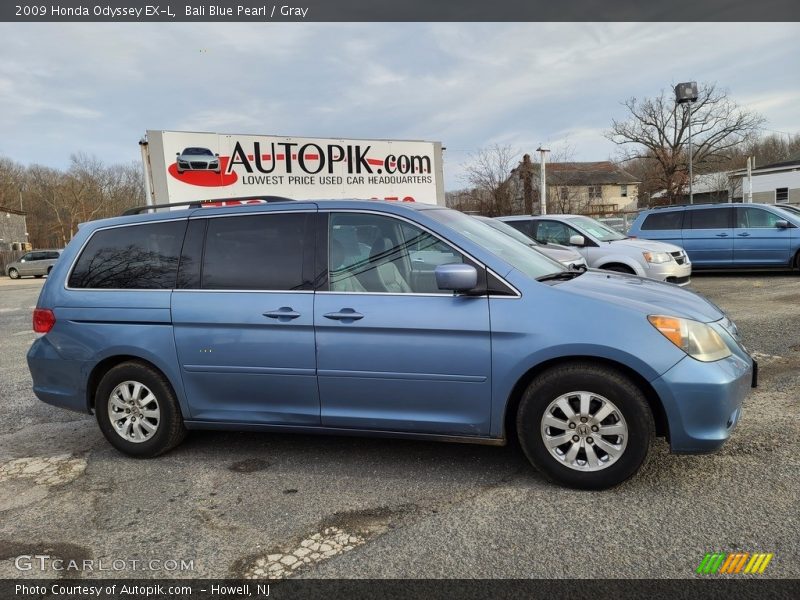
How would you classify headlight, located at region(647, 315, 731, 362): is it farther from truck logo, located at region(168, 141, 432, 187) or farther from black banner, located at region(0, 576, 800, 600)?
truck logo, located at region(168, 141, 432, 187)

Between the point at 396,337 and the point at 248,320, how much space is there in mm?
1034

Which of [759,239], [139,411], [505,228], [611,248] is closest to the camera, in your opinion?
[139,411]

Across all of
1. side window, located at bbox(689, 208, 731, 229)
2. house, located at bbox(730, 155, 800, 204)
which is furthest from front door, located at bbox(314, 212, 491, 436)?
house, located at bbox(730, 155, 800, 204)

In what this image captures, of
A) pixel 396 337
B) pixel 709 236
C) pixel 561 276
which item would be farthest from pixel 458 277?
pixel 709 236

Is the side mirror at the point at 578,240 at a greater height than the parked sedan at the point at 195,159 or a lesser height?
lesser

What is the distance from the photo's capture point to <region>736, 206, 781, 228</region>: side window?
12953 mm

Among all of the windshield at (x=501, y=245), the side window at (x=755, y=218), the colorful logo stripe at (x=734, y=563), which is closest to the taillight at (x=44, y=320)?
the windshield at (x=501, y=245)

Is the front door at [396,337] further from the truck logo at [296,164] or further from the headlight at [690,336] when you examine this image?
the truck logo at [296,164]

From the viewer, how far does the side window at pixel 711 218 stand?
13.4 m

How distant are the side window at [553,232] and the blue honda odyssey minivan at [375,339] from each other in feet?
21.9

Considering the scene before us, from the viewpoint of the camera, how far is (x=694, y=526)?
2898 mm

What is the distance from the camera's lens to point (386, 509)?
3.28 metres

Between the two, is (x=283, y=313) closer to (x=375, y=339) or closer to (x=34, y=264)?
(x=375, y=339)

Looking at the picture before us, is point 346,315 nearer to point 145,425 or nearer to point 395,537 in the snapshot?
point 395,537
